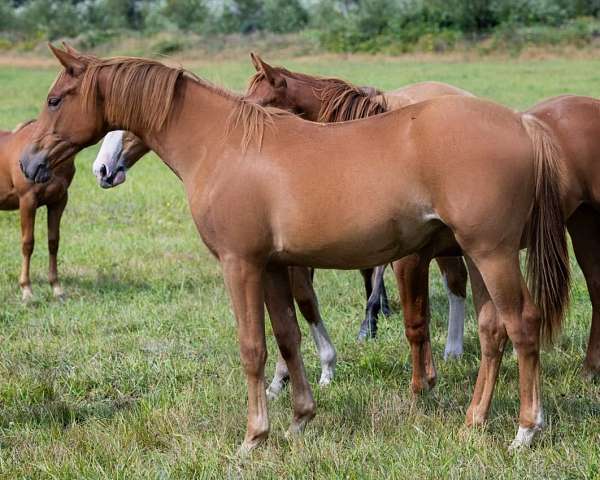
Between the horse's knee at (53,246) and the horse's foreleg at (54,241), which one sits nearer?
the horse's foreleg at (54,241)

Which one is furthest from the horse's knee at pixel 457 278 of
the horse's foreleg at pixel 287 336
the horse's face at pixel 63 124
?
the horse's face at pixel 63 124

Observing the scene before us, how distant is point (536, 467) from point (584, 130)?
2036mm

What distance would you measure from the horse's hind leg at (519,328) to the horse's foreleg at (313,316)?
131 cm

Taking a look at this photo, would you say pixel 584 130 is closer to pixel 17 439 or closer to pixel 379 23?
pixel 17 439

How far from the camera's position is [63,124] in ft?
12.9

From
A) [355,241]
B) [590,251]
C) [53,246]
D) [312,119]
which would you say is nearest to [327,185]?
[355,241]

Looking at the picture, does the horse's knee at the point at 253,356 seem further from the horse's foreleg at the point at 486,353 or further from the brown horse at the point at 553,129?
the brown horse at the point at 553,129

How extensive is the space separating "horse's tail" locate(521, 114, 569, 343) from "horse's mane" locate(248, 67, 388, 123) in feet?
4.39

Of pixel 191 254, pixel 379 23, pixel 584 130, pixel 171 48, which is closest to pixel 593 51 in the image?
pixel 379 23

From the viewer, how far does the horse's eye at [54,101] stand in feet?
12.9

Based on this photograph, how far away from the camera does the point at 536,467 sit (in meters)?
3.41

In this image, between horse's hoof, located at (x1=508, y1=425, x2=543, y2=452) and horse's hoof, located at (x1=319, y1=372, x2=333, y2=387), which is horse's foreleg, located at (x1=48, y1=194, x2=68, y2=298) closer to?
horse's hoof, located at (x1=319, y1=372, x2=333, y2=387)

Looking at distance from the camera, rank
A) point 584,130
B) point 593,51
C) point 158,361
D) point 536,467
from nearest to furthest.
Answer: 1. point 536,467
2. point 584,130
3. point 158,361
4. point 593,51

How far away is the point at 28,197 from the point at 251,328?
172 inches
